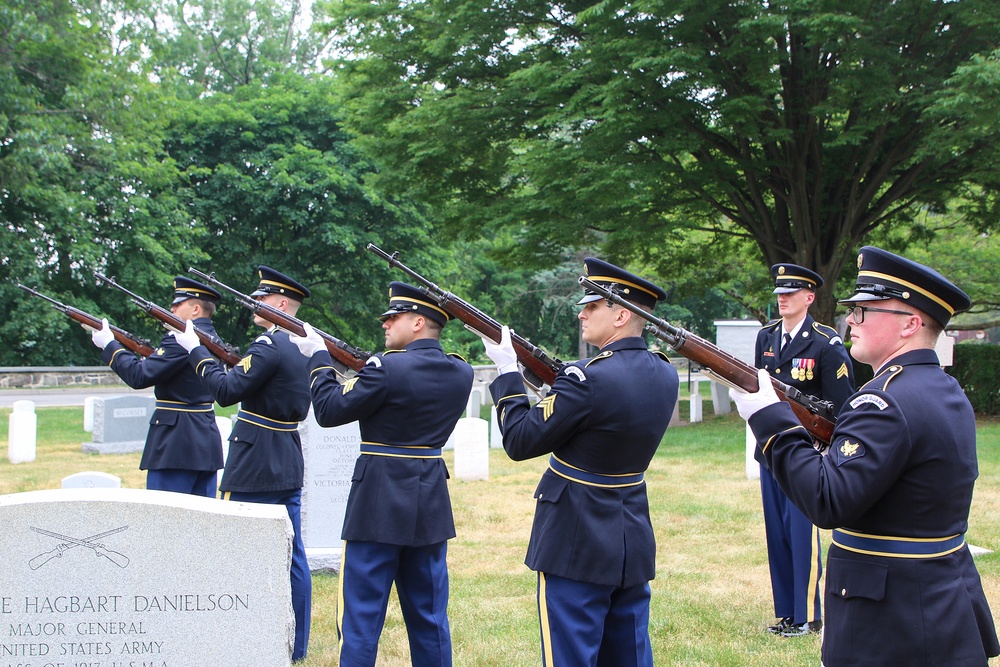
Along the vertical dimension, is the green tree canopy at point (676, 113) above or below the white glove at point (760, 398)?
above

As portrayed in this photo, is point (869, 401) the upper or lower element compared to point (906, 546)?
upper

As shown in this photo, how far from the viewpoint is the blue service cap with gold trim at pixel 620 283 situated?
4047 millimetres

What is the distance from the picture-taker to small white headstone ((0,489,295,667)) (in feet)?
11.1

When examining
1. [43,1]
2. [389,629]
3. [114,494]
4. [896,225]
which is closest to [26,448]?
[389,629]

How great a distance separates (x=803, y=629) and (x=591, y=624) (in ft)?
8.87

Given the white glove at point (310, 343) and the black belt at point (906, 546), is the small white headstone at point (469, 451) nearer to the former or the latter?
→ the white glove at point (310, 343)

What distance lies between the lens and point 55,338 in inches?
1121

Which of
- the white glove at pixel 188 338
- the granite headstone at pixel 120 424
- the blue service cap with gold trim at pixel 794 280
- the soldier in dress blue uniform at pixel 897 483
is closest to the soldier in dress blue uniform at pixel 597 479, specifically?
the soldier in dress blue uniform at pixel 897 483

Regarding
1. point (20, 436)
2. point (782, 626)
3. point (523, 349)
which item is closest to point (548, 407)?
point (523, 349)

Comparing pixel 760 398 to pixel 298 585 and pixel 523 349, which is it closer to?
pixel 523 349

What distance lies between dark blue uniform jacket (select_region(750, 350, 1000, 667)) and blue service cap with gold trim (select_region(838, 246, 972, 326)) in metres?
0.16

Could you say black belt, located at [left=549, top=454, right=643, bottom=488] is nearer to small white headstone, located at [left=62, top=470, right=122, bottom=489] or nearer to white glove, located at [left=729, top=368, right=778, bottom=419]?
white glove, located at [left=729, top=368, right=778, bottom=419]

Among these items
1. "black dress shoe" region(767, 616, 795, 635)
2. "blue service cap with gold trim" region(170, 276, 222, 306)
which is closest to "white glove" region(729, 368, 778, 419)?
"black dress shoe" region(767, 616, 795, 635)

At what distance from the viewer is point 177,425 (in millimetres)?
6391
